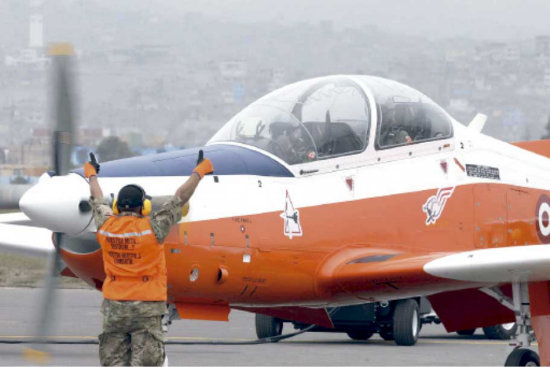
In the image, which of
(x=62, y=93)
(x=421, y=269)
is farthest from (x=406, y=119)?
(x=62, y=93)

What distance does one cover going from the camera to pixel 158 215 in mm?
8414

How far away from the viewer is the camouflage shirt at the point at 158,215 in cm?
837

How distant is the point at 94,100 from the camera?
16050 centimetres

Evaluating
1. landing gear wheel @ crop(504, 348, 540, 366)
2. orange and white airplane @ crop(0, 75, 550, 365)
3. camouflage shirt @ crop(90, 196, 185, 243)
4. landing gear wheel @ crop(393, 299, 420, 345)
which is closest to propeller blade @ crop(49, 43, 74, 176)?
orange and white airplane @ crop(0, 75, 550, 365)

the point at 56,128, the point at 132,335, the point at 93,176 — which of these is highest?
the point at 56,128

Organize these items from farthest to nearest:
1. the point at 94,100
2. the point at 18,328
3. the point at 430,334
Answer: the point at 94,100 < the point at 430,334 < the point at 18,328

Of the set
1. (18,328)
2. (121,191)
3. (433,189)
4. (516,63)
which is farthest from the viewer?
(516,63)

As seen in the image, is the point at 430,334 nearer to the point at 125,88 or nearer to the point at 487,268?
the point at 487,268

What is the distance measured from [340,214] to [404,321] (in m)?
4.37

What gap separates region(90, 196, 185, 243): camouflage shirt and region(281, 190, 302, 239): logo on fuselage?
1480 millimetres

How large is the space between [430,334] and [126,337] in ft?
29.4

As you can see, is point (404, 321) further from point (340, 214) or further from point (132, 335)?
point (132, 335)

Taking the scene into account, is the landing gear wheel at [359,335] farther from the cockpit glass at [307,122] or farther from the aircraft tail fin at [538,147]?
the cockpit glass at [307,122]

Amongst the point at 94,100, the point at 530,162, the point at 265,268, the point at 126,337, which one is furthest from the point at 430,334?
the point at 94,100
